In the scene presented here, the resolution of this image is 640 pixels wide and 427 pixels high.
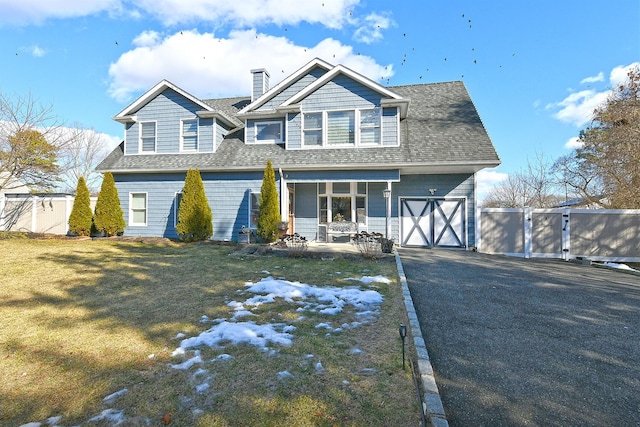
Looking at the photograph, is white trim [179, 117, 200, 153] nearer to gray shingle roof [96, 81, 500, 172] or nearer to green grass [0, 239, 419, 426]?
gray shingle roof [96, 81, 500, 172]

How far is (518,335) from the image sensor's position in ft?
13.1

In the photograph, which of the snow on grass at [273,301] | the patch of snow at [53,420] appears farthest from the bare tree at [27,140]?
the patch of snow at [53,420]

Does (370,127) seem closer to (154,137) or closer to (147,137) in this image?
(154,137)

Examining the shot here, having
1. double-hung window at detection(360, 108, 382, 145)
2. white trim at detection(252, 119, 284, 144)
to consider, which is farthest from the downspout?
double-hung window at detection(360, 108, 382, 145)

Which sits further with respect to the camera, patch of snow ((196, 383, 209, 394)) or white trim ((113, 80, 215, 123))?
white trim ((113, 80, 215, 123))

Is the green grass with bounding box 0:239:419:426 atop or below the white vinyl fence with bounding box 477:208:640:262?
below

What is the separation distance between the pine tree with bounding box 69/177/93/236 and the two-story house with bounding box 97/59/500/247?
138cm

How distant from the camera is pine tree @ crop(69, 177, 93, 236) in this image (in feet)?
43.8

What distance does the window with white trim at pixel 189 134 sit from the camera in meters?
14.0

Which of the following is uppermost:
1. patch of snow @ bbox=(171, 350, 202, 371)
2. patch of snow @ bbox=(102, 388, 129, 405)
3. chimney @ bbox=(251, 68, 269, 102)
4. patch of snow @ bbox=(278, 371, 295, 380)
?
chimney @ bbox=(251, 68, 269, 102)

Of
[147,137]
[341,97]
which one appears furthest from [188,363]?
[147,137]

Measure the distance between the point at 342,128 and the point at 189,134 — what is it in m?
7.21

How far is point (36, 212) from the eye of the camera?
50.8ft

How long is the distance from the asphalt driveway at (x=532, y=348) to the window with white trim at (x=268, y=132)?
901 cm
